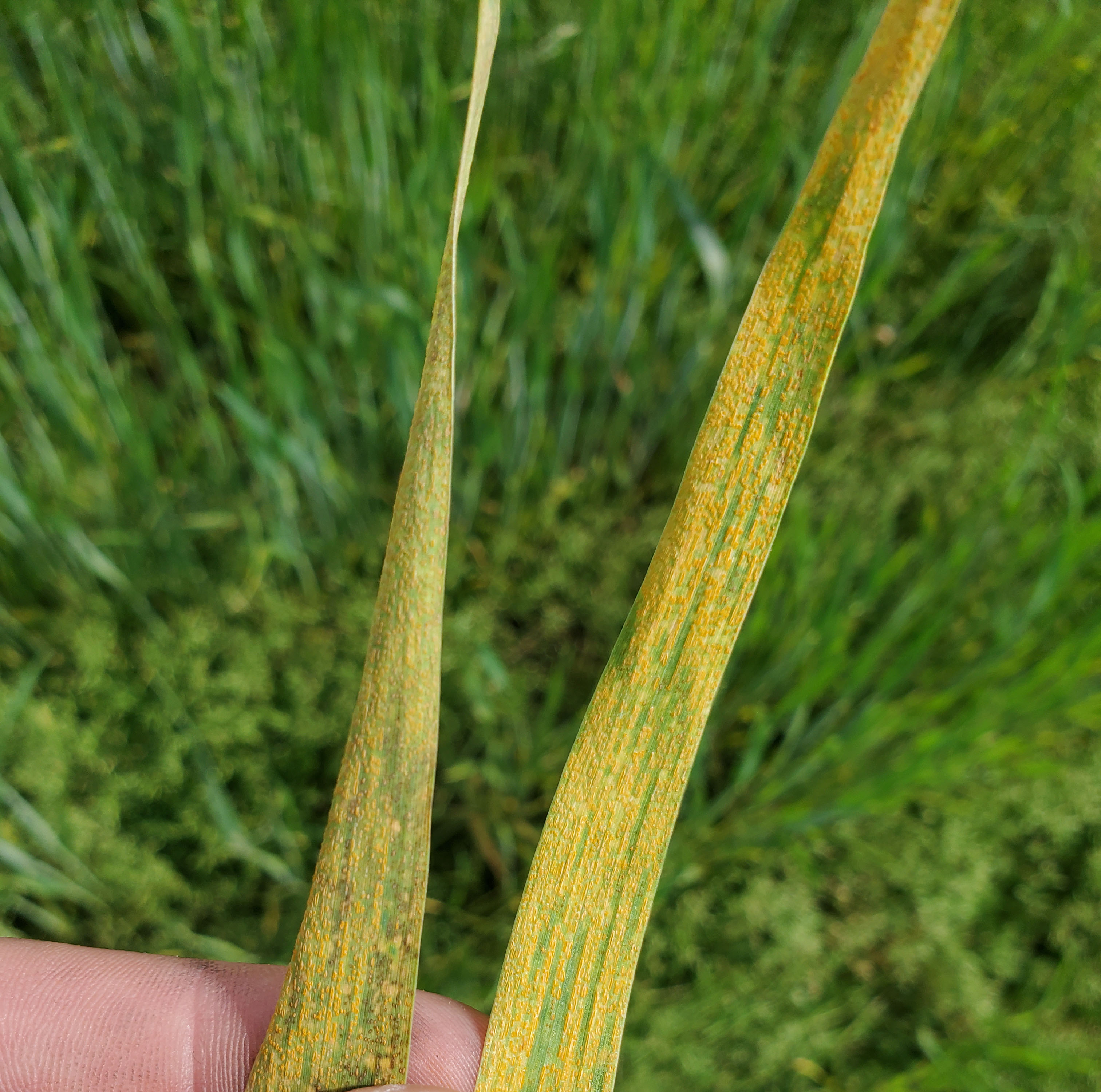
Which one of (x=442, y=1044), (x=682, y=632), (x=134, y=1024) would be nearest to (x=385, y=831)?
(x=682, y=632)

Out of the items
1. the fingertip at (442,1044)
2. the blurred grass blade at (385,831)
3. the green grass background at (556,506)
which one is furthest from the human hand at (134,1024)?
the blurred grass blade at (385,831)

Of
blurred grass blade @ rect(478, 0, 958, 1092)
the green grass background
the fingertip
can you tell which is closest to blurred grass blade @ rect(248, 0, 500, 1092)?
blurred grass blade @ rect(478, 0, 958, 1092)

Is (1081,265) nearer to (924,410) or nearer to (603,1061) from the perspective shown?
(924,410)

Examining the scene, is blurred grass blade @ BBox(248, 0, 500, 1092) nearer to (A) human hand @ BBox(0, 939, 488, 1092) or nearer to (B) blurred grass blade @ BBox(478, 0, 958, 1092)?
(B) blurred grass blade @ BBox(478, 0, 958, 1092)

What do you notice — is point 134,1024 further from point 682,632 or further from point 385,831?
point 682,632

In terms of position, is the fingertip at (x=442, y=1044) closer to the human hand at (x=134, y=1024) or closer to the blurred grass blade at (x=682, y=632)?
the human hand at (x=134, y=1024)
